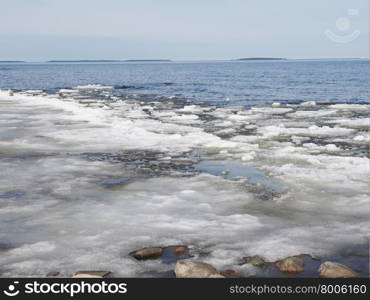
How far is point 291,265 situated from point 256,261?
1.72 ft

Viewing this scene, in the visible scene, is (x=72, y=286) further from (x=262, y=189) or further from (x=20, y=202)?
(x=262, y=189)

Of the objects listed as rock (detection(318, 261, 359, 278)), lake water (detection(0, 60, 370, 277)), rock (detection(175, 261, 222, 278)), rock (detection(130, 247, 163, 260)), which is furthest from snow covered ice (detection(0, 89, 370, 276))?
rock (detection(318, 261, 359, 278))

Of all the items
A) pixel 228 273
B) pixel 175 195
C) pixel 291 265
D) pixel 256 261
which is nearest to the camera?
pixel 228 273

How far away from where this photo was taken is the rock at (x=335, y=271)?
611 cm


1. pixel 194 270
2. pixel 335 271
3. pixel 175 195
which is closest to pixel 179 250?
pixel 194 270

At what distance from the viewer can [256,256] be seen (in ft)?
22.7

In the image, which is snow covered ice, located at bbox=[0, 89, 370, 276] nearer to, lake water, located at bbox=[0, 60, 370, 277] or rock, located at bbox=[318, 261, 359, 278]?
lake water, located at bbox=[0, 60, 370, 277]

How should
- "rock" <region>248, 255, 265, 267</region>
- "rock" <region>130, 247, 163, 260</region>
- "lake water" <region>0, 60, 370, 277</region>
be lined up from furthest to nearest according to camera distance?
1. "lake water" <region>0, 60, 370, 277</region>
2. "rock" <region>130, 247, 163, 260</region>
3. "rock" <region>248, 255, 265, 267</region>

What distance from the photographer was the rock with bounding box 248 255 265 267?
265 inches

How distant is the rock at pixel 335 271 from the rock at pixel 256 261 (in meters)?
0.86

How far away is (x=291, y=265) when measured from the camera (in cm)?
657

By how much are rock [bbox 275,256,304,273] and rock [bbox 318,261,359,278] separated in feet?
1.08

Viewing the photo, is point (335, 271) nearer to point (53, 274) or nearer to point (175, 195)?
point (53, 274)

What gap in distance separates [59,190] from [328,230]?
6092 millimetres
